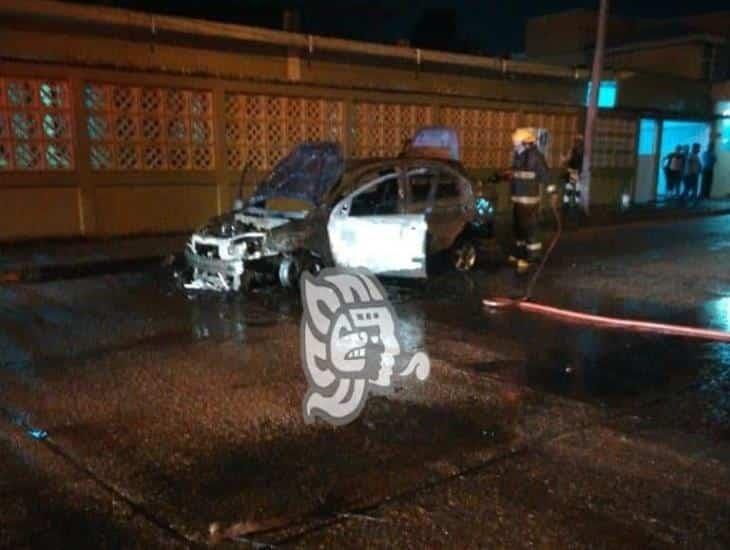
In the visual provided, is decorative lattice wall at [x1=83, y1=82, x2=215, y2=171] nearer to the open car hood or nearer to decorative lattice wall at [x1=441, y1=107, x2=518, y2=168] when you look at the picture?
the open car hood

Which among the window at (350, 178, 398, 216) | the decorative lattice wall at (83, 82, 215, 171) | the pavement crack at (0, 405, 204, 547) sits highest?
the decorative lattice wall at (83, 82, 215, 171)

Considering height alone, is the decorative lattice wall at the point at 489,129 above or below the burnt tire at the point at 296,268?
above

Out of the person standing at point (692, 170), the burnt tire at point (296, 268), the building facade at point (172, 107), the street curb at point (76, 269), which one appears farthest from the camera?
the person standing at point (692, 170)

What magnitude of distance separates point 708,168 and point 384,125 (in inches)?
574

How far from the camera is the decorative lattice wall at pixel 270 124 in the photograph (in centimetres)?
1404

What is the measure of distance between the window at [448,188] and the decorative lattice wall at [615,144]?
11.9 metres

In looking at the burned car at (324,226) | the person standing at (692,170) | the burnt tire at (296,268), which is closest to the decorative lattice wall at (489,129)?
the person standing at (692,170)

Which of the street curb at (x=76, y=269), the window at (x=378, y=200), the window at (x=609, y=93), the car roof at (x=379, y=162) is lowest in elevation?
the street curb at (x=76, y=269)

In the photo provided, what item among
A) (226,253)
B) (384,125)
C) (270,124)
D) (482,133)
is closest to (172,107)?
(270,124)

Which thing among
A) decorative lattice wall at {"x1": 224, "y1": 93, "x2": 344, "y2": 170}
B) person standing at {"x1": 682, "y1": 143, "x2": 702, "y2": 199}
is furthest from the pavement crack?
person standing at {"x1": 682, "y1": 143, "x2": 702, "y2": 199}

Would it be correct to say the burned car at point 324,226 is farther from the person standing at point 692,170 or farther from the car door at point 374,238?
the person standing at point 692,170

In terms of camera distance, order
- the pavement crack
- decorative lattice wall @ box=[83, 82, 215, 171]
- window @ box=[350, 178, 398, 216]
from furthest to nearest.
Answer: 1. decorative lattice wall @ box=[83, 82, 215, 171]
2. window @ box=[350, 178, 398, 216]
3. the pavement crack

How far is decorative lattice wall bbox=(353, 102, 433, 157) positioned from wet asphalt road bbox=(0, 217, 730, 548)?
25.9ft

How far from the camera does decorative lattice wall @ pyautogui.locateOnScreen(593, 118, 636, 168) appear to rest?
70.0ft
